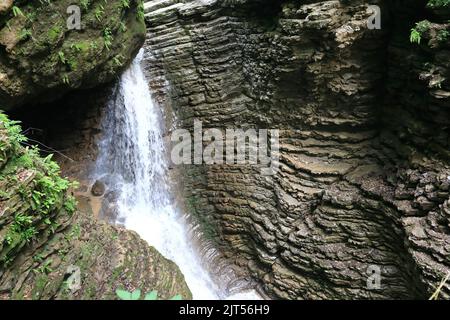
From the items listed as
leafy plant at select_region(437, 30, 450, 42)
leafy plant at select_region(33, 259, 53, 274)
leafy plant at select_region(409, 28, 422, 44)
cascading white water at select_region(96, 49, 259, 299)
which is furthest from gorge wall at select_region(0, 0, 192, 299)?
leafy plant at select_region(437, 30, 450, 42)

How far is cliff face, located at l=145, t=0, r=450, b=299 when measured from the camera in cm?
680

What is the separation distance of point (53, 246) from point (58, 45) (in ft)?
10.9

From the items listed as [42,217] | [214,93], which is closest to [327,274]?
[214,93]

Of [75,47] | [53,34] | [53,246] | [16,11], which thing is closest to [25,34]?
[16,11]

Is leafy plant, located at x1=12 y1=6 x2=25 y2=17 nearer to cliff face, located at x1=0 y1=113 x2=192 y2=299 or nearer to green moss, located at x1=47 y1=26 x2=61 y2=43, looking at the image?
green moss, located at x1=47 y1=26 x2=61 y2=43

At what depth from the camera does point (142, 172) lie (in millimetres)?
9125

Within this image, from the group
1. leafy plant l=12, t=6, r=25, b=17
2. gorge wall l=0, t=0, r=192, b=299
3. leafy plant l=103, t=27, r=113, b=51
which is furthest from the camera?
leafy plant l=103, t=27, r=113, b=51

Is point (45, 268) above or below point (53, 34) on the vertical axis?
below

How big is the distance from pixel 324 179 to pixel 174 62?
4674mm

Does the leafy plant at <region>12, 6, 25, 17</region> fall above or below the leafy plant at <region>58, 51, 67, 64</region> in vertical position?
above

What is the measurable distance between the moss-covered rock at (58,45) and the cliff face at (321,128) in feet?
5.64

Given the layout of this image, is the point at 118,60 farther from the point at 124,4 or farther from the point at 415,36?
the point at 415,36

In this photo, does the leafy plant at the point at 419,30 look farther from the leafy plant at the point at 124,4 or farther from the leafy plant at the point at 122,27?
the leafy plant at the point at 122,27
